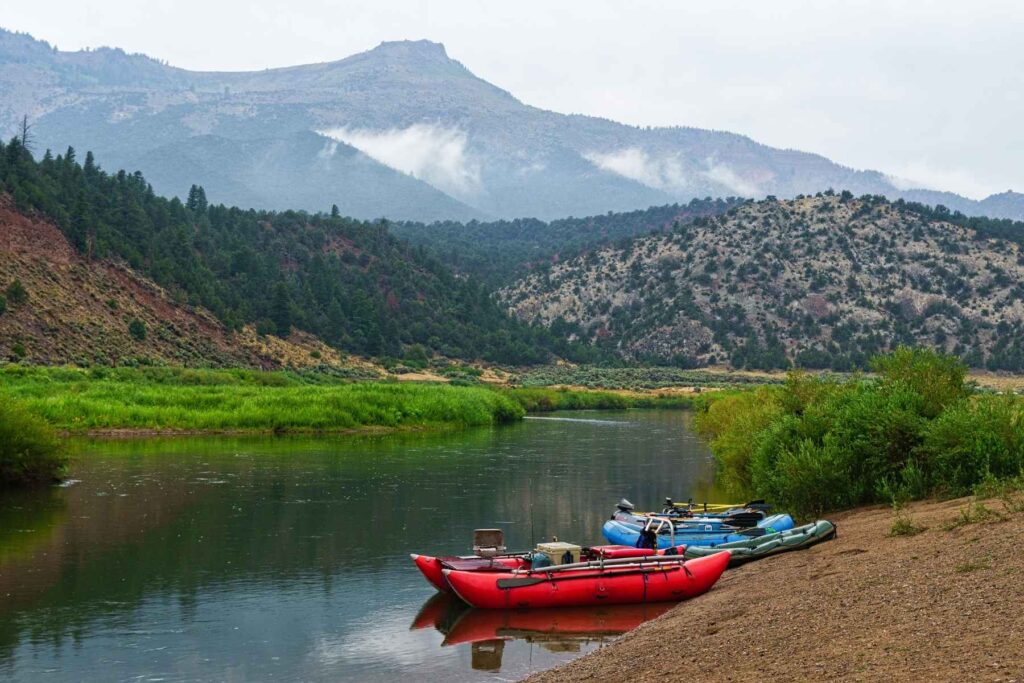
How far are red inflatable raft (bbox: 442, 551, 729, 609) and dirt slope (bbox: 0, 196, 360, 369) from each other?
214 feet

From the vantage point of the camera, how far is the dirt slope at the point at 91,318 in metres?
86.5

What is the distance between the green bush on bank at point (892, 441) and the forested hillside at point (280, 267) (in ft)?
269

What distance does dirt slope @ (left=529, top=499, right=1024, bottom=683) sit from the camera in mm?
15289

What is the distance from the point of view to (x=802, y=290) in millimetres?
155875

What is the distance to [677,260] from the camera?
554 feet

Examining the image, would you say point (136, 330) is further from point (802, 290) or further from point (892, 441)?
point (802, 290)

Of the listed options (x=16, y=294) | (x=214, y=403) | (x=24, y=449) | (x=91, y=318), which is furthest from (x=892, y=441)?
(x=91, y=318)

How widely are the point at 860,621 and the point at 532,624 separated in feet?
27.8

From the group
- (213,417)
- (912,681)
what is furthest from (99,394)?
(912,681)

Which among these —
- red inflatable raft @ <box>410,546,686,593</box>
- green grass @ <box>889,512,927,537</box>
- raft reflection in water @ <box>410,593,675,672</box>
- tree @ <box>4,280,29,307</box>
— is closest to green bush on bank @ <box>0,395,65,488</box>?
red inflatable raft @ <box>410,546,686,593</box>

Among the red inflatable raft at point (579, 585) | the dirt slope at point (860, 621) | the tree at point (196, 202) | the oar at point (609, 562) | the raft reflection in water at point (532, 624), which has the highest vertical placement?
the tree at point (196, 202)

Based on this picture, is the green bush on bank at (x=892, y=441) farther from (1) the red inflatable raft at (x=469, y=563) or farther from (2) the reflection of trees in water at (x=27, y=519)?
(2) the reflection of trees in water at (x=27, y=519)

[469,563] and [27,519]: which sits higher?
[469,563]

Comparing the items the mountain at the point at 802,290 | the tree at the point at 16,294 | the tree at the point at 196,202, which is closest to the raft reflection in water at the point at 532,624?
the tree at the point at 16,294
